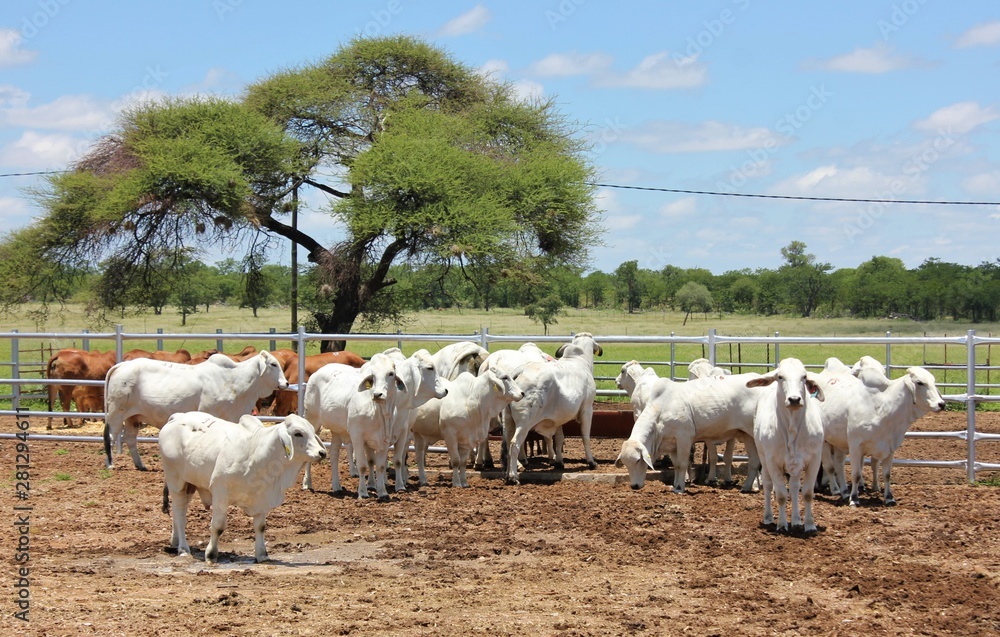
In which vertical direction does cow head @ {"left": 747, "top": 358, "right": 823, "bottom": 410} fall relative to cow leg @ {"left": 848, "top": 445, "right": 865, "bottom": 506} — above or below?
above

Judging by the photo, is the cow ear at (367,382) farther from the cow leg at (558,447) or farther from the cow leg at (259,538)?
the cow leg at (558,447)

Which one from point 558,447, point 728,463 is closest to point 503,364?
point 558,447

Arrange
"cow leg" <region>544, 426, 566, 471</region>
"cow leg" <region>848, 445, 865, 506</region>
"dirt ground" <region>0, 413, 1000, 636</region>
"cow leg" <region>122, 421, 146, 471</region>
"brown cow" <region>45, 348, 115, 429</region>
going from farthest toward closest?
"brown cow" <region>45, 348, 115, 429</region> → "cow leg" <region>122, 421, 146, 471</region> → "cow leg" <region>544, 426, 566, 471</region> → "cow leg" <region>848, 445, 865, 506</region> → "dirt ground" <region>0, 413, 1000, 636</region>

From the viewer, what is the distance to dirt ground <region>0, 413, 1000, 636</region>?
6.86m

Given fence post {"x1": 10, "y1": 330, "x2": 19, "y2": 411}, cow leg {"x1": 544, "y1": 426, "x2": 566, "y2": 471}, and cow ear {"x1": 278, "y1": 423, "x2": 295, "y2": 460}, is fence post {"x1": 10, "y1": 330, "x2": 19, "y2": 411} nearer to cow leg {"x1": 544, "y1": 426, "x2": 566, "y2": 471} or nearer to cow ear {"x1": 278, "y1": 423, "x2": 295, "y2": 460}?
cow leg {"x1": 544, "y1": 426, "x2": 566, "y2": 471}

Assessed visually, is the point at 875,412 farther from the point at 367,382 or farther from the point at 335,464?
the point at 335,464

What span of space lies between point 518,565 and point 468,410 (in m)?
3.80

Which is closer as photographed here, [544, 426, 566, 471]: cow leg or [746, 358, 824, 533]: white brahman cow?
[746, 358, 824, 533]: white brahman cow

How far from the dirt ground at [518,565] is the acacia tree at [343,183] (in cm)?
1501

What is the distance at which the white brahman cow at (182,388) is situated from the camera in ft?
46.0

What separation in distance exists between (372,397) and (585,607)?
4.33 meters

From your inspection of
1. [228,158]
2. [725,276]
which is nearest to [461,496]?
[228,158]

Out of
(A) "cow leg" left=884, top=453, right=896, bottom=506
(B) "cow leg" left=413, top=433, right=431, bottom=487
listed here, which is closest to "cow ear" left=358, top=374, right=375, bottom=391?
(B) "cow leg" left=413, top=433, right=431, bottom=487

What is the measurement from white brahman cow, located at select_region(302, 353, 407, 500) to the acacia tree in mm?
14377
